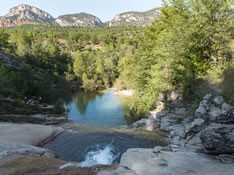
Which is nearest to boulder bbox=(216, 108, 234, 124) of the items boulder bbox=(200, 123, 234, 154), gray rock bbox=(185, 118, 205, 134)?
boulder bbox=(200, 123, 234, 154)

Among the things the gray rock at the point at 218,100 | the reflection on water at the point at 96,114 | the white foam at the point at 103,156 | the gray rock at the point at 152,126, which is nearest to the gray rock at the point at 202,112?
the gray rock at the point at 218,100

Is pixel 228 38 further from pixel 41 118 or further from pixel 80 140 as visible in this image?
pixel 41 118

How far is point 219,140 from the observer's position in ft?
35.9

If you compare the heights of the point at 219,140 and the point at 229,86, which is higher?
the point at 229,86

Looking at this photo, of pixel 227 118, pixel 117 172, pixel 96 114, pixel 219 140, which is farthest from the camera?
pixel 96 114

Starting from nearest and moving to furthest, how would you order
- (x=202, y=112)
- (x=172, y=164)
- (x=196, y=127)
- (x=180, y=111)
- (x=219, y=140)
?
(x=172, y=164)
(x=219, y=140)
(x=196, y=127)
(x=202, y=112)
(x=180, y=111)

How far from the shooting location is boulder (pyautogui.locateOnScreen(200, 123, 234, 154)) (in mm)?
10805

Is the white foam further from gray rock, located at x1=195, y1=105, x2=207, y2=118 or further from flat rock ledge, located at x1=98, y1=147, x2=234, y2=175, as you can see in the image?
gray rock, located at x1=195, y1=105, x2=207, y2=118

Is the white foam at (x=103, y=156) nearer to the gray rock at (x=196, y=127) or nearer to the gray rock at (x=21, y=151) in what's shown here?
the gray rock at (x=21, y=151)

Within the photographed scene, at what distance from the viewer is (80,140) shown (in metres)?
18.9

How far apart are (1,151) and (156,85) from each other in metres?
17.3

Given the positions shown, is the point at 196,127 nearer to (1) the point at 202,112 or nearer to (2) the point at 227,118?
(1) the point at 202,112

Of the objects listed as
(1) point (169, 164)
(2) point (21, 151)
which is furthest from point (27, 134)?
(1) point (169, 164)

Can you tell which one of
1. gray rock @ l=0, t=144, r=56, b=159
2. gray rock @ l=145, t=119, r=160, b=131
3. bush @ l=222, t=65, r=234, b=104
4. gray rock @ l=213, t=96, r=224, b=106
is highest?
bush @ l=222, t=65, r=234, b=104
